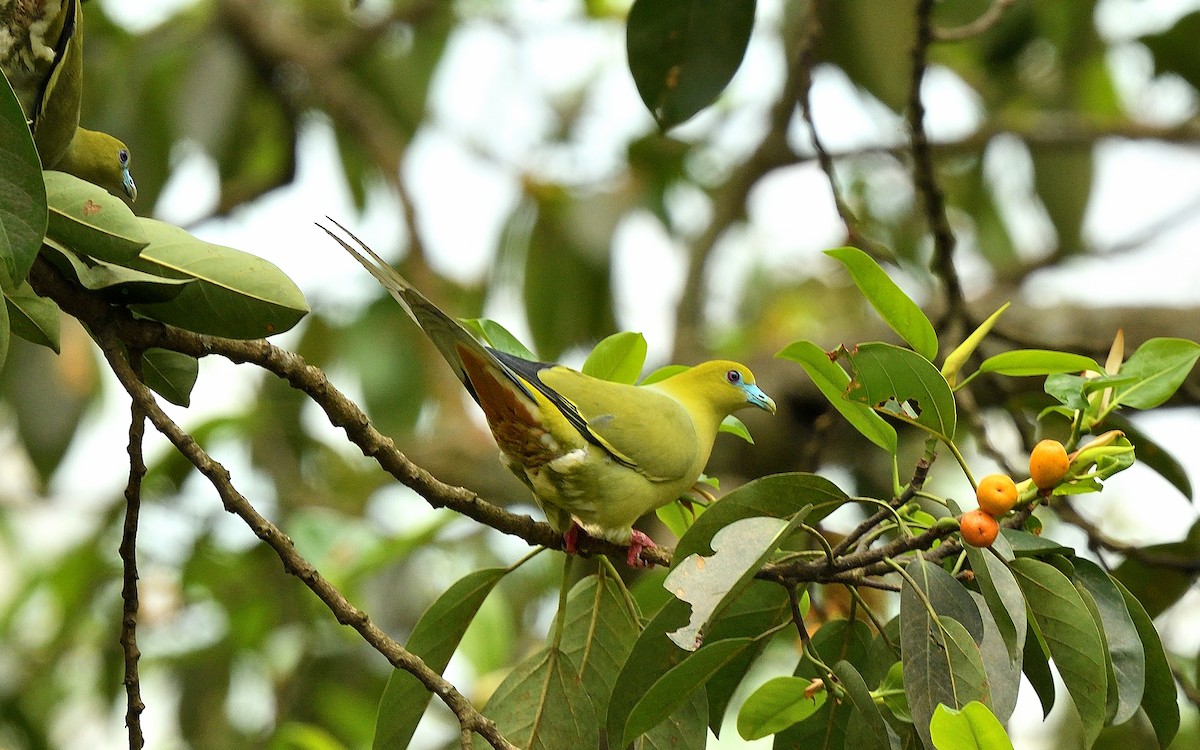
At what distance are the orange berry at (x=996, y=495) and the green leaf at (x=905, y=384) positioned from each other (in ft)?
0.28

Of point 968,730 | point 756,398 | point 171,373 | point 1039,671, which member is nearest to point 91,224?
point 171,373

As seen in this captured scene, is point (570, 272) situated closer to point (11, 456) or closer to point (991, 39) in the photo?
point (991, 39)

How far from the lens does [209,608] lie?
5.41 metres

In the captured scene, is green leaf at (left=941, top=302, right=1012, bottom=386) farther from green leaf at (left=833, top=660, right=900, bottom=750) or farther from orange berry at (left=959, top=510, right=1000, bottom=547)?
green leaf at (left=833, top=660, right=900, bottom=750)

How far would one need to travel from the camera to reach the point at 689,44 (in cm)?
241

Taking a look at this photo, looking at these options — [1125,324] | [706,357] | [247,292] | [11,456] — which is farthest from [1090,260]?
[11,456]

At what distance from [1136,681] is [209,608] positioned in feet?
15.5

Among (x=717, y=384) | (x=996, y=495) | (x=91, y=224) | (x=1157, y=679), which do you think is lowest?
(x=1157, y=679)

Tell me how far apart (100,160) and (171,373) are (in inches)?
18.1

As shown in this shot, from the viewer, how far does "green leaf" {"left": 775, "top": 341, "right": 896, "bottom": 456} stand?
157 centimetres

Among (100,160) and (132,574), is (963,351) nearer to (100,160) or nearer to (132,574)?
(132,574)

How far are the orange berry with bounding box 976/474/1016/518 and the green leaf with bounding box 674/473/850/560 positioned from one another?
0.20 metres

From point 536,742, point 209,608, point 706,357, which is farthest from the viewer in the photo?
point 209,608

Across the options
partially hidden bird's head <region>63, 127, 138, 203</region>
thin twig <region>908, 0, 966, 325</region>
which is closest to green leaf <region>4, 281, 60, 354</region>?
partially hidden bird's head <region>63, 127, 138, 203</region>
